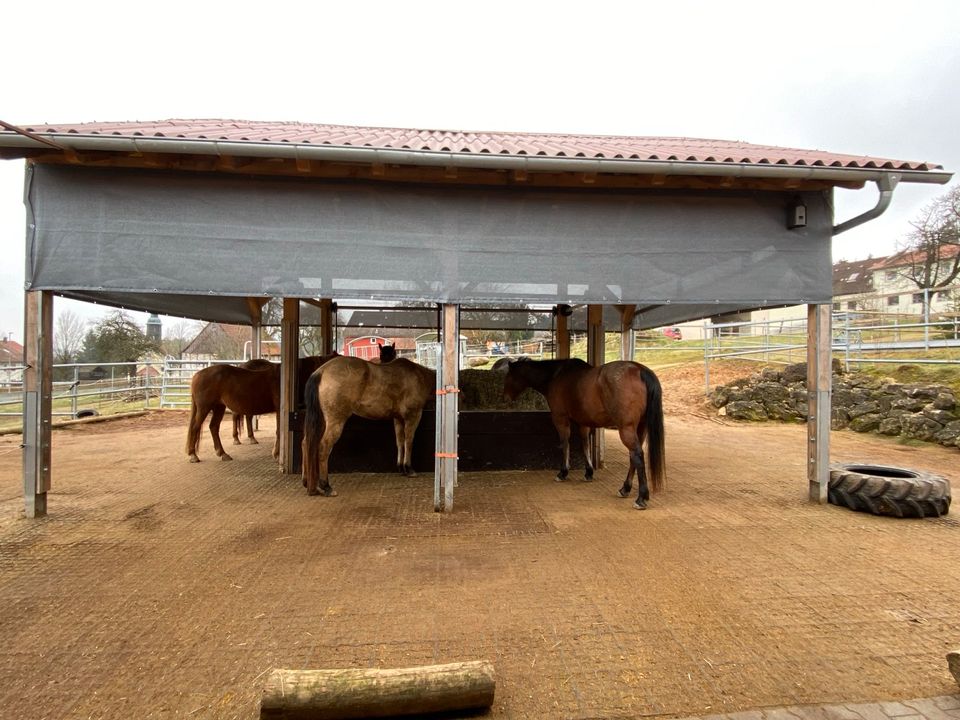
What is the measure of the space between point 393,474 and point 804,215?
17.6ft

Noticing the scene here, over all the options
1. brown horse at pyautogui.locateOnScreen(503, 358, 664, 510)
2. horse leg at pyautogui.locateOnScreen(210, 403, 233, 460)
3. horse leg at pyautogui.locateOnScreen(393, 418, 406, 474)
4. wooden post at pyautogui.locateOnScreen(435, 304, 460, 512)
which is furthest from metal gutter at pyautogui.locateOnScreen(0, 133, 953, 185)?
horse leg at pyautogui.locateOnScreen(210, 403, 233, 460)

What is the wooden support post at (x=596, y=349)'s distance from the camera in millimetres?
6930

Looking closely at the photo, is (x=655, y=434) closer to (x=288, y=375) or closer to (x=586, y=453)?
(x=586, y=453)

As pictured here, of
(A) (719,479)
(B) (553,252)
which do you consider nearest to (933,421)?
(A) (719,479)

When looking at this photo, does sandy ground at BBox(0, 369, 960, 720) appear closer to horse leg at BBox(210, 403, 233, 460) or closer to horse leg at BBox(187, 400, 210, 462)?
horse leg at BBox(187, 400, 210, 462)

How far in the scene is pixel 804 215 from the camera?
496cm

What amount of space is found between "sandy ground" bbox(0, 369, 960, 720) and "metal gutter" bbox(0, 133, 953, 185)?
10.2 feet

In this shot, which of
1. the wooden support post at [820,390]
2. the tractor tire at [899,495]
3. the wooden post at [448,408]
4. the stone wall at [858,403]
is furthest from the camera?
the stone wall at [858,403]

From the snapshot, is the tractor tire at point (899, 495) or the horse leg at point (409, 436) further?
the horse leg at point (409, 436)

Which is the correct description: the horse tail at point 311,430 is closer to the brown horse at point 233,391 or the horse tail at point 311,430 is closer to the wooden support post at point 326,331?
the brown horse at point 233,391

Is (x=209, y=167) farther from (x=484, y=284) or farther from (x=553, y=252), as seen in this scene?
(x=553, y=252)

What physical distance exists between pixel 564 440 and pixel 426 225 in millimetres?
3127

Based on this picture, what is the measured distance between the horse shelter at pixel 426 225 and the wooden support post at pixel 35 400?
0.02 meters

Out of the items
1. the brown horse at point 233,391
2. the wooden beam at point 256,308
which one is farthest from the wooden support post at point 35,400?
the wooden beam at point 256,308
